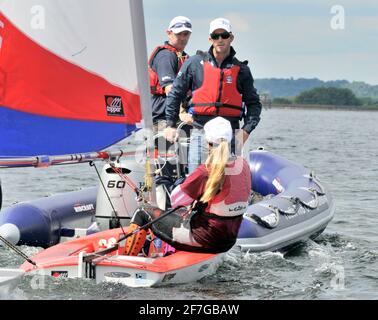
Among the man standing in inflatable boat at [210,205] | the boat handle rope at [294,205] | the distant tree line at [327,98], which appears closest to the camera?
the man standing in inflatable boat at [210,205]

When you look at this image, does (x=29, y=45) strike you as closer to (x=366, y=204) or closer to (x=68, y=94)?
(x=68, y=94)

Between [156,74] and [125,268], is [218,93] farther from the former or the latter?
[125,268]

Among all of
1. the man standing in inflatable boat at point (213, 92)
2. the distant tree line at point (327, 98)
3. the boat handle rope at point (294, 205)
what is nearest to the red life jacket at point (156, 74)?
the man standing in inflatable boat at point (213, 92)

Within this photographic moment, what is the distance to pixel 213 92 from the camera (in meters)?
7.36

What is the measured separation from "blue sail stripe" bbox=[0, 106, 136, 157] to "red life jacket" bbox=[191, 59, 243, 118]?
1.31 metres

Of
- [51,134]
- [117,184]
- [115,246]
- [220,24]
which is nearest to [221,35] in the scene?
[220,24]

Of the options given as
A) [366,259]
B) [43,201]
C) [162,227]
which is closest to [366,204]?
[366,259]

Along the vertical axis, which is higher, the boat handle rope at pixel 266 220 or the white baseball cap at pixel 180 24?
the white baseball cap at pixel 180 24

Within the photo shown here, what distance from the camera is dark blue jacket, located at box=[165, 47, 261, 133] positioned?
743 centimetres

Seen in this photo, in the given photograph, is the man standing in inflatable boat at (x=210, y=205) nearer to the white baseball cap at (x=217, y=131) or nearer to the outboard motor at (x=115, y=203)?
the white baseball cap at (x=217, y=131)

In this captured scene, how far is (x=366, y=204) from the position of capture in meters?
11.6

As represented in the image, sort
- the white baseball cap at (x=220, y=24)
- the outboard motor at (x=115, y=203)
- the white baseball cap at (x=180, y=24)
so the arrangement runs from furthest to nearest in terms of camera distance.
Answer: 1. the white baseball cap at (x=180, y=24)
2. the outboard motor at (x=115, y=203)
3. the white baseball cap at (x=220, y=24)

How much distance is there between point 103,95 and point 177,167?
1719mm

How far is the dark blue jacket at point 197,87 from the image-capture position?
7426 millimetres
